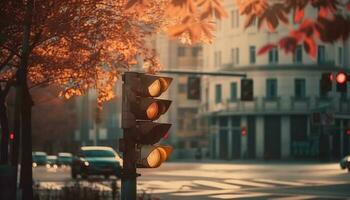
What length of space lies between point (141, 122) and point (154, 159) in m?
0.48

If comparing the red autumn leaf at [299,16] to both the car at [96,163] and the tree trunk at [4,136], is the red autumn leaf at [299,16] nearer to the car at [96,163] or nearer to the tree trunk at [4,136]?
the tree trunk at [4,136]

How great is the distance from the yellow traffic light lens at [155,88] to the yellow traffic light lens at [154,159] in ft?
2.34

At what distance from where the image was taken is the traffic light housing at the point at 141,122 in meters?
9.04

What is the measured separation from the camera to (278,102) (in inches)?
3179

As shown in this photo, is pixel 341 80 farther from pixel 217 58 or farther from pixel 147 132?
Result: pixel 217 58

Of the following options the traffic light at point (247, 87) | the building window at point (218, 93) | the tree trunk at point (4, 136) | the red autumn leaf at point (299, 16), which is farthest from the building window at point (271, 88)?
the red autumn leaf at point (299, 16)

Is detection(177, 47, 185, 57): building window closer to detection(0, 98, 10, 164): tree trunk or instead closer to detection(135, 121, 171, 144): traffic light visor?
detection(0, 98, 10, 164): tree trunk

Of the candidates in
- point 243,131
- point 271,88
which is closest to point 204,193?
point 243,131

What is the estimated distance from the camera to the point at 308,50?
736 centimetres

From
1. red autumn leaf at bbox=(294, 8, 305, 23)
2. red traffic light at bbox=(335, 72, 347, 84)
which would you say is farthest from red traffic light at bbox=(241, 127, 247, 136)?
red autumn leaf at bbox=(294, 8, 305, 23)

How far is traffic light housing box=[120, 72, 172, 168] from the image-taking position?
9045 millimetres

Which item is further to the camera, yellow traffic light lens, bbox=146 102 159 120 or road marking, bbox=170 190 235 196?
road marking, bbox=170 190 235 196

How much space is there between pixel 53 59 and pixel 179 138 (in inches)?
3132

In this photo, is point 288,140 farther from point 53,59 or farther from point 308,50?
point 308,50
